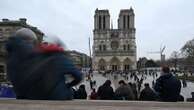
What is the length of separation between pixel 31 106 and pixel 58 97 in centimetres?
181

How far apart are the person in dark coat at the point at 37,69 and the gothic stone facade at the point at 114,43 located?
146 m

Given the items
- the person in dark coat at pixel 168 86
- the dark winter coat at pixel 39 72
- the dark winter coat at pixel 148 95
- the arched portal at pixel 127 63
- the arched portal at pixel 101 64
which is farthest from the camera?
the arched portal at pixel 127 63

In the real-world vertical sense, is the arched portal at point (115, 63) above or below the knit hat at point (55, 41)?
below

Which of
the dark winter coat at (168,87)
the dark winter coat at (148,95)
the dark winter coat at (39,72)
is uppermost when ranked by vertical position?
the dark winter coat at (39,72)

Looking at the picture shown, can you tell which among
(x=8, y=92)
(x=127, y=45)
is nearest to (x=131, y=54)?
(x=127, y=45)

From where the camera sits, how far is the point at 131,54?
157875 millimetres

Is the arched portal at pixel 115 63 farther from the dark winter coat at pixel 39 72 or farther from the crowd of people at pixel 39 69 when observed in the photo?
the dark winter coat at pixel 39 72

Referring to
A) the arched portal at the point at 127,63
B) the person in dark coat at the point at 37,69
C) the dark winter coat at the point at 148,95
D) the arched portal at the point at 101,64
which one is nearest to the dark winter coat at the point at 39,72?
the person in dark coat at the point at 37,69

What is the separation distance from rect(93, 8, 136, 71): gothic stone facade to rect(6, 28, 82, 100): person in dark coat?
14568 centimetres

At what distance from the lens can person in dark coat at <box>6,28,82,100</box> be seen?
822 centimetres

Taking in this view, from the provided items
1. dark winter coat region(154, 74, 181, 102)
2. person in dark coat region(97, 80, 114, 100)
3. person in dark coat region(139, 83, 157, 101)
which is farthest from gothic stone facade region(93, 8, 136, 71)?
dark winter coat region(154, 74, 181, 102)

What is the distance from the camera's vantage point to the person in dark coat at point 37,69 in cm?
822

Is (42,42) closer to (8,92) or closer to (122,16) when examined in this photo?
(8,92)

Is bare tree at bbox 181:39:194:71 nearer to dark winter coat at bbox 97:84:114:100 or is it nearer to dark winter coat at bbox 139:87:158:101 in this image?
dark winter coat at bbox 97:84:114:100
